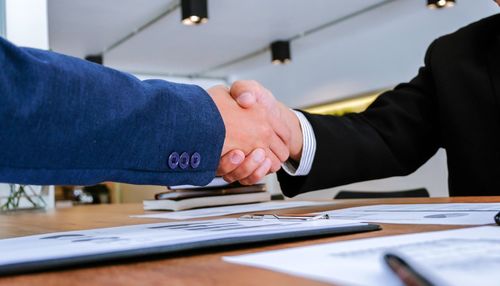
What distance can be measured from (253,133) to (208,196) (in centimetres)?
42

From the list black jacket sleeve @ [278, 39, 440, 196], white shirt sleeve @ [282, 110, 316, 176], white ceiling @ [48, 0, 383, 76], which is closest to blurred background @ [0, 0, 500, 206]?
white ceiling @ [48, 0, 383, 76]

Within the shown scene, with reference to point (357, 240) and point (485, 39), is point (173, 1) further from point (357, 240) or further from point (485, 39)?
point (357, 240)

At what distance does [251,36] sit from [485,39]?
168 inches

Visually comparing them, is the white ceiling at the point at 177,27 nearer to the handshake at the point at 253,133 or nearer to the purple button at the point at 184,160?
the handshake at the point at 253,133

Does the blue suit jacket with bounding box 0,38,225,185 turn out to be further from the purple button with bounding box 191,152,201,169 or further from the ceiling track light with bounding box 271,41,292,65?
the ceiling track light with bounding box 271,41,292,65

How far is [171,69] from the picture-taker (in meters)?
6.54

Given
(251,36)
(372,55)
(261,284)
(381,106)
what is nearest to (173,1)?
(251,36)

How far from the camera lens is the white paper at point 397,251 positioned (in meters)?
0.26

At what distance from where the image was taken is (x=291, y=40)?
5.66 meters

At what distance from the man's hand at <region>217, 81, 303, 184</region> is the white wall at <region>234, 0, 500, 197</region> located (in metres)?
3.87

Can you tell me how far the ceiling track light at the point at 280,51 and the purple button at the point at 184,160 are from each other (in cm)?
499

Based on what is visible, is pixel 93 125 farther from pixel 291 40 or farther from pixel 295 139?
pixel 291 40

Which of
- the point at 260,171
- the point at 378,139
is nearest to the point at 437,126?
the point at 378,139

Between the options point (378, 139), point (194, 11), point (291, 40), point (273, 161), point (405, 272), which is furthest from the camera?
point (291, 40)
